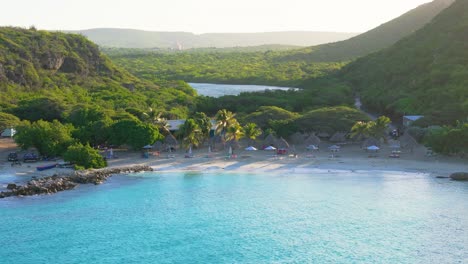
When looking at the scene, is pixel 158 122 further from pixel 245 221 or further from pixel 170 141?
pixel 245 221

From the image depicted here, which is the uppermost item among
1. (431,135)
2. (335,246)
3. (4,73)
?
(4,73)

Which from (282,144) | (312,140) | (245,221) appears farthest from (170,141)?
(245,221)

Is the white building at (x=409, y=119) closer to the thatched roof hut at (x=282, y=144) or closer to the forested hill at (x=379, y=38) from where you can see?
the thatched roof hut at (x=282, y=144)

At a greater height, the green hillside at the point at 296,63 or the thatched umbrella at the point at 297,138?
the green hillside at the point at 296,63

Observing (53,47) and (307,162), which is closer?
(307,162)

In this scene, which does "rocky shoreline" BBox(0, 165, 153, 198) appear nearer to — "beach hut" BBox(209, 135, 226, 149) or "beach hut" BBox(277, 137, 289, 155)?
"beach hut" BBox(209, 135, 226, 149)

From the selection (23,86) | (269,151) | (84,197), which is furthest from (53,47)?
(84,197)

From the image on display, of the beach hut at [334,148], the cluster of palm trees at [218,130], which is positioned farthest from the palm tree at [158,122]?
the beach hut at [334,148]

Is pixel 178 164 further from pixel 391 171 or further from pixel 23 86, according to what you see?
pixel 23 86
